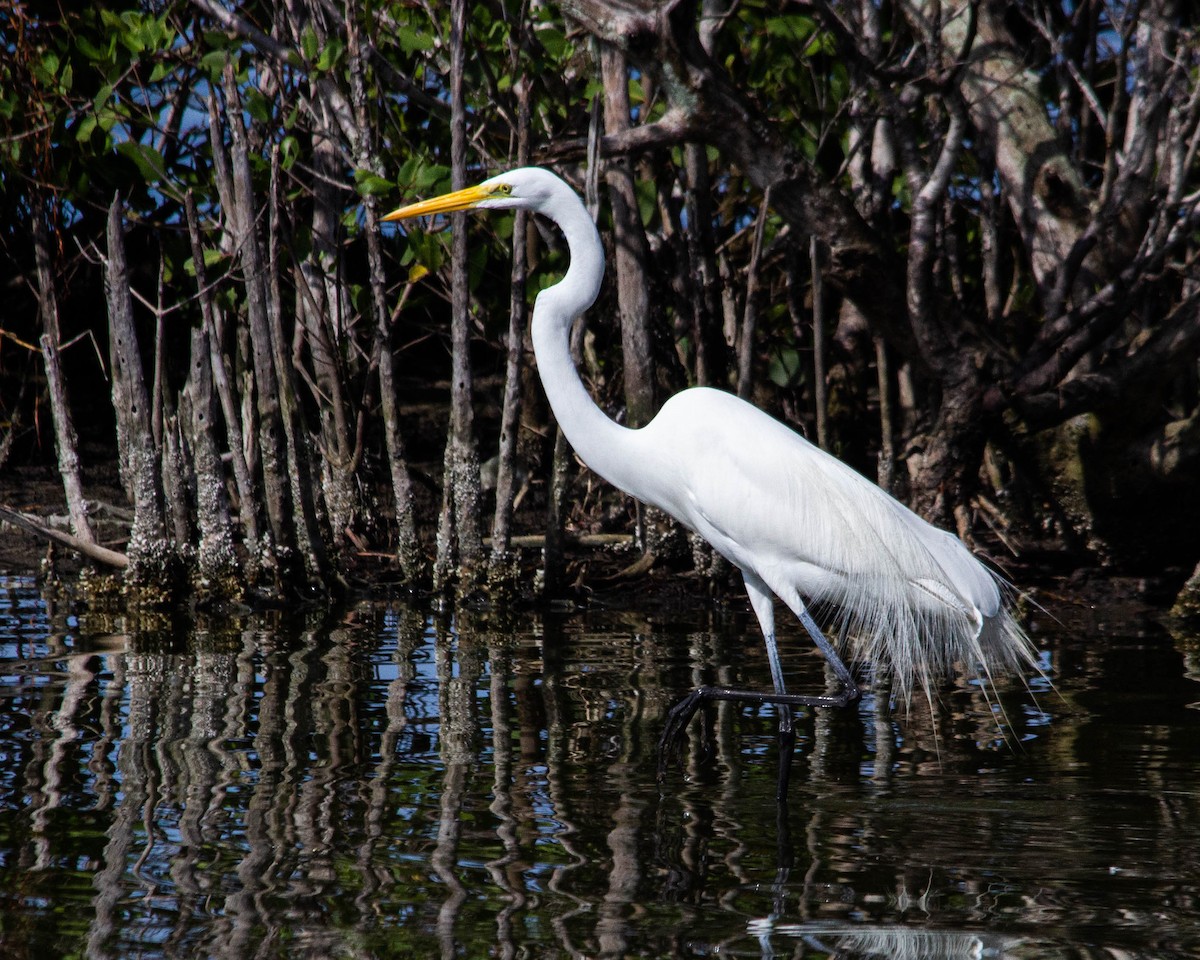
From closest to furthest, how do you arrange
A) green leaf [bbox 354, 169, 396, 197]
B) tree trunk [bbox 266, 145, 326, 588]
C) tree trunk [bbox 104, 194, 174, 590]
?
green leaf [bbox 354, 169, 396, 197] → tree trunk [bbox 104, 194, 174, 590] → tree trunk [bbox 266, 145, 326, 588]

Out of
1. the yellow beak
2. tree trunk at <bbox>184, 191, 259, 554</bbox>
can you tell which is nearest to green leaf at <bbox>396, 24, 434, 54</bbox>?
tree trunk at <bbox>184, 191, 259, 554</bbox>

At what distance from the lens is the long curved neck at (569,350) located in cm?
464

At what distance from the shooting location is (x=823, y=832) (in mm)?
3643

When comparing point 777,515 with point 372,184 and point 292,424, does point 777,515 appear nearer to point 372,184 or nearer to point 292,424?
point 372,184

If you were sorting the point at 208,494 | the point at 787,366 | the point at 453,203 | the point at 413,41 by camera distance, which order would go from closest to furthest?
the point at 453,203
the point at 413,41
the point at 208,494
the point at 787,366

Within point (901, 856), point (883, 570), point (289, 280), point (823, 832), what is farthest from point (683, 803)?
point (289, 280)

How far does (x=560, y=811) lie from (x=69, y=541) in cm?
433

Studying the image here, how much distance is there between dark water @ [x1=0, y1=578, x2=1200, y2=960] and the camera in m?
2.90

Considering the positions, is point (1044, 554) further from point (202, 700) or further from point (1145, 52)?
point (202, 700)

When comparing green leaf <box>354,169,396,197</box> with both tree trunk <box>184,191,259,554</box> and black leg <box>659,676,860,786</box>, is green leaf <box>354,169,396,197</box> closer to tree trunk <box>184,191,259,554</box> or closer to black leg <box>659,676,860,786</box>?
tree trunk <box>184,191,259,554</box>

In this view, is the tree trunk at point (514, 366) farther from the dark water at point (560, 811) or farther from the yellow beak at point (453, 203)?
the yellow beak at point (453, 203)

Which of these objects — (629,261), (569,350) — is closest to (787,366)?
(629,261)

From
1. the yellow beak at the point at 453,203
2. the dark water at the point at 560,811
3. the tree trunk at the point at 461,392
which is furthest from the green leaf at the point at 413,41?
the dark water at the point at 560,811

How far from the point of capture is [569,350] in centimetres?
475
